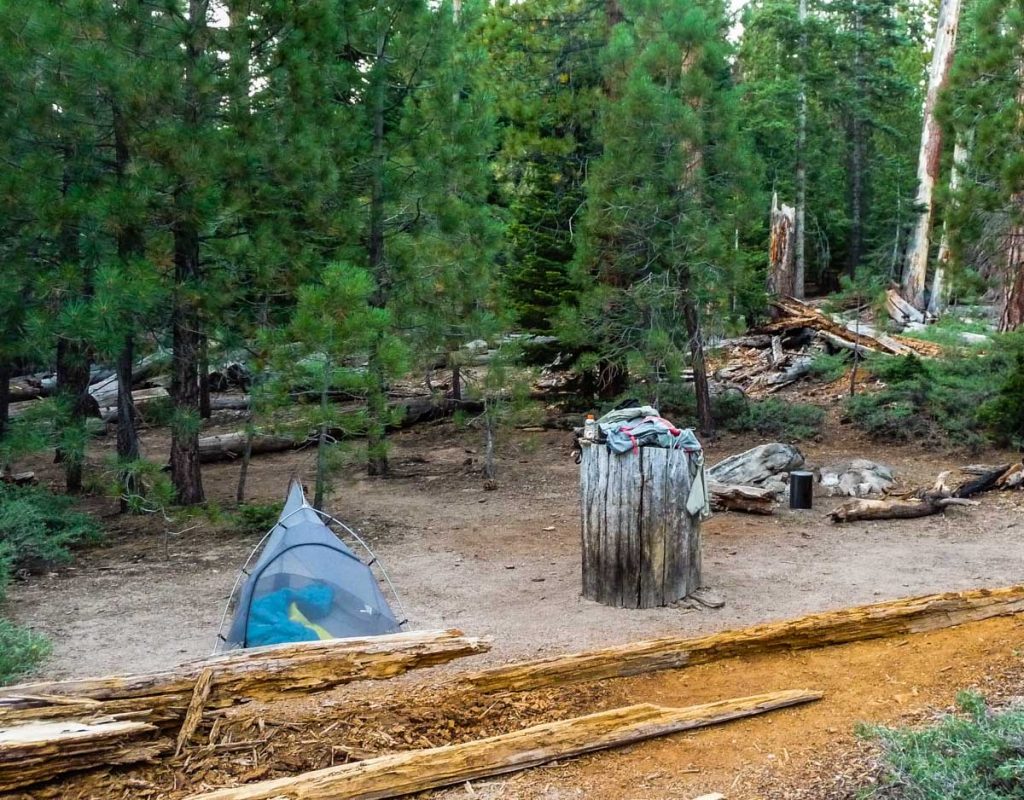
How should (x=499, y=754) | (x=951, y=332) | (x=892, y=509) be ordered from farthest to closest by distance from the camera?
(x=951, y=332) < (x=892, y=509) < (x=499, y=754)

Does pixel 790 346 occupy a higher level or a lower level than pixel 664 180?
lower

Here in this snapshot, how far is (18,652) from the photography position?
5492 millimetres

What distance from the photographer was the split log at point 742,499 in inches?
404

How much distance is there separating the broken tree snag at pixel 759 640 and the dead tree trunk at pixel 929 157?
60.8 ft

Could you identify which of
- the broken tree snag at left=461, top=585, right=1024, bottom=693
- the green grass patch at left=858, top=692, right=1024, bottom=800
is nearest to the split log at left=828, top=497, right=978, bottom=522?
the broken tree snag at left=461, top=585, right=1024, bottom=693

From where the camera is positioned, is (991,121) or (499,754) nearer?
(499,754)

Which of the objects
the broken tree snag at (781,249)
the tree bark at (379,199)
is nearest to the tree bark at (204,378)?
the tree bark at (379,199)

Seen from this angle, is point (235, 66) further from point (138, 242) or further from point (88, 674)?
point (88, 674)

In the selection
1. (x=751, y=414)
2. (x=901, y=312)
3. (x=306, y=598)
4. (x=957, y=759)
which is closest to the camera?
(x=957, y=759)

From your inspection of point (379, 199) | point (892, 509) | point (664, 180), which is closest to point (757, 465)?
point (892, 509)

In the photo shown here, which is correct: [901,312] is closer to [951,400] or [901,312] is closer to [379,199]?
[951,400]

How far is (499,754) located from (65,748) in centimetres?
178

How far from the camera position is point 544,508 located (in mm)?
11172

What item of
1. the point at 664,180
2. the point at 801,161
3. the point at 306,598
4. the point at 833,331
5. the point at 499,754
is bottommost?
the point at 306,598
